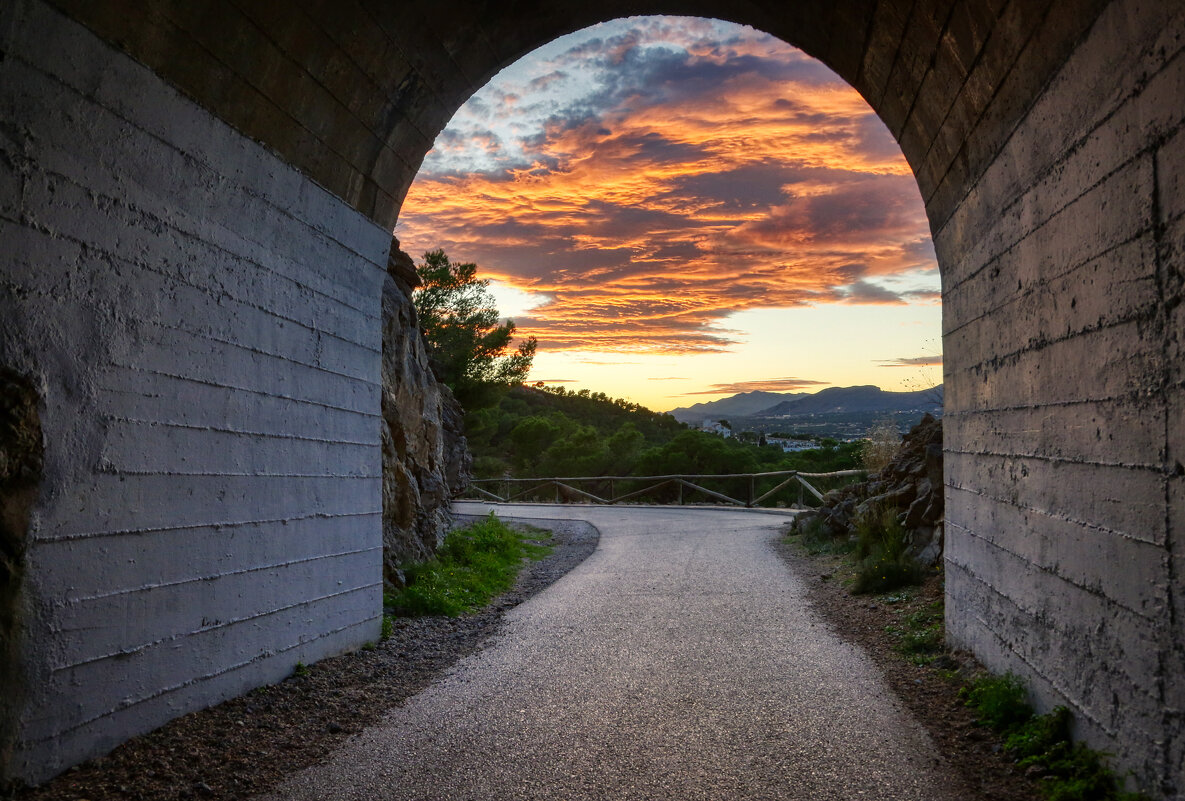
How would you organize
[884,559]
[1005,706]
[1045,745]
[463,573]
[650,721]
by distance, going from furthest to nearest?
[463,573], [884,559], [650,721], [1005,706], [1045,745]

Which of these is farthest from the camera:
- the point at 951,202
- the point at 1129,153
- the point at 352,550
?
the point at 352,550

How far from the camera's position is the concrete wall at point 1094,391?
8.57 ft

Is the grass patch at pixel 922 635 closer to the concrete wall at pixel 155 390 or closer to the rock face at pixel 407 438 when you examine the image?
the concrete wall at pixel 155 390

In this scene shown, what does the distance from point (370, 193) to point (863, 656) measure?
4.76 meters

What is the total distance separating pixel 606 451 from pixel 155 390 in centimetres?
3176

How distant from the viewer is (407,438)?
27.4 ft

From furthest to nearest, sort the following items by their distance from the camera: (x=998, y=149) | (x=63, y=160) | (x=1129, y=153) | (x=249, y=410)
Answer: (x=249, y=410) < (x=998, y=149) < (x=63, y=160) < (x=1129, y=153)

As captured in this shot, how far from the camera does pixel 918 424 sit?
→ 9281 millimetres

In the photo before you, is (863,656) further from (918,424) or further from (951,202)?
(918,424)

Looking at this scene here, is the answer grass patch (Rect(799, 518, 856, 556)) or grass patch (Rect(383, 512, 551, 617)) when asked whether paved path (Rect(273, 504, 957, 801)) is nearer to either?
grass patch (Rect(383, 512, 551, 617))

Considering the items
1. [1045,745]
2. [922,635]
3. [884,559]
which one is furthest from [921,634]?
[1045,745]

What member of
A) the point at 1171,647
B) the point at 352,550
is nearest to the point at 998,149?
the point at 1171,647

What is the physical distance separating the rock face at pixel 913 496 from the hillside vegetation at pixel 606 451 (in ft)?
31.6

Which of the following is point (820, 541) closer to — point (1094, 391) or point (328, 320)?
point (328, 320)
